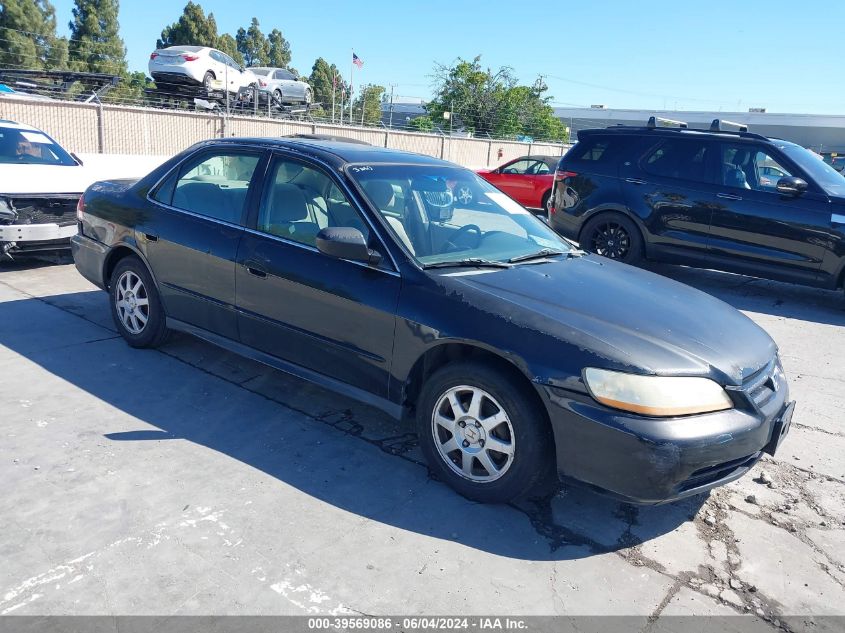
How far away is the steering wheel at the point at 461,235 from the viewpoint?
3957mm

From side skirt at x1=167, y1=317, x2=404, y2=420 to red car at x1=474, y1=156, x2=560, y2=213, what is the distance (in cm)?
1175

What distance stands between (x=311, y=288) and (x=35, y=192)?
15.7 ft

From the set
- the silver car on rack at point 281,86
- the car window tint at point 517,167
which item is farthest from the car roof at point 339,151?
the silver car on rack at point 281,86

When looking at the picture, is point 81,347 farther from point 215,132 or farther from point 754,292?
point 215,132

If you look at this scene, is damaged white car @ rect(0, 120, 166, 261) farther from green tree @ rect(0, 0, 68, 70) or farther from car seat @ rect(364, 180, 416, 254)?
green tree @ rect(0, 0, 68, 70)

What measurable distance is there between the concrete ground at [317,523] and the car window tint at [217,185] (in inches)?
46.6

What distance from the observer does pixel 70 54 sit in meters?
36.2

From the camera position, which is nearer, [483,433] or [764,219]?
[483,433]

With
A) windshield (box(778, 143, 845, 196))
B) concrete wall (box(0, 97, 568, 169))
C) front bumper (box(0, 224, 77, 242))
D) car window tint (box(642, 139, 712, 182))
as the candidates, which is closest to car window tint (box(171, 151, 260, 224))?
front bumper (box(0, 224, 77, 242))

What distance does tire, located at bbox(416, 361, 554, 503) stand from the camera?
3.18 metres

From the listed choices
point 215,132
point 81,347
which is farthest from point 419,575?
point 215,132

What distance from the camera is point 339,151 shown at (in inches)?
173

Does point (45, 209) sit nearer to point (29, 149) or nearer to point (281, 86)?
point (29, 149)

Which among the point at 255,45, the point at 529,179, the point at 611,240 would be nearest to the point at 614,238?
the point at 611,240
